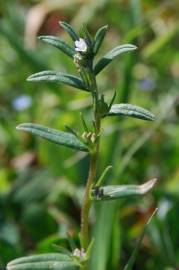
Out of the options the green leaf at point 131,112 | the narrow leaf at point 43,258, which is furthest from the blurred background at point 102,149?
the green leaf at point 131,112

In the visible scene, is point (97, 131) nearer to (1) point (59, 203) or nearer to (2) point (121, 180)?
(2) point (121, 180)

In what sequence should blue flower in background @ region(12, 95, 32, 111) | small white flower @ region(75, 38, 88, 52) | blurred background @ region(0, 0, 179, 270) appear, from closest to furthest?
1. small white flower @ region(75, 38, 88, 52)
2. blurred background @ region(0, 0, 179, 270)
3. blue flower in background @ region(12, 95, 32, 111)

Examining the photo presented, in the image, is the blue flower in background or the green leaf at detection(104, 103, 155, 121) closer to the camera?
the green leaf at detection(104, 103, 155, 121)

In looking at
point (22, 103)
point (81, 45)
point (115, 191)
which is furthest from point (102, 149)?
point (81, 45)

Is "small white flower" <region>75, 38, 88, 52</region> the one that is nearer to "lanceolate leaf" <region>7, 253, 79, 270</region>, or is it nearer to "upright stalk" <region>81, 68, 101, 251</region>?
"upright stalk" <region>81, 68, 101, 251</region>

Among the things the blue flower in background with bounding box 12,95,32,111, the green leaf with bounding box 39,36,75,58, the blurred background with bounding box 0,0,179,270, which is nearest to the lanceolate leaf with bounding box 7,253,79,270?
the blurred background with bounding box 0,0,179,270

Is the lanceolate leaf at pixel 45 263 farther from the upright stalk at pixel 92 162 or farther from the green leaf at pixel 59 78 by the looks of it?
the green leaf at pixel 59 78

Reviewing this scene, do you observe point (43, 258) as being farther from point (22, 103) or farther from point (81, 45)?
point (22, 103)
